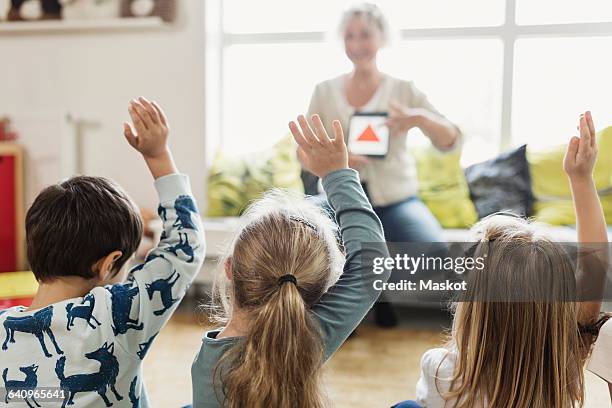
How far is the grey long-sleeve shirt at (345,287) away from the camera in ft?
2.27

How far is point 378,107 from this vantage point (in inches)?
35.5

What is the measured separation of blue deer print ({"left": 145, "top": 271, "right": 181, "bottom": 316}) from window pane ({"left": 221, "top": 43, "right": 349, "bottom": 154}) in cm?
31

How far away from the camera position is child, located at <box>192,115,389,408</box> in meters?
0.64

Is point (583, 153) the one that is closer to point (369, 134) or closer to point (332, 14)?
point (369, 134)

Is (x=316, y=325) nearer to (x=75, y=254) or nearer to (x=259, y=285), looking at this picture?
(x=259, y=285)

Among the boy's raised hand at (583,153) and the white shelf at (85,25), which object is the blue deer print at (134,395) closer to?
the boy's raised hand at (583,153)

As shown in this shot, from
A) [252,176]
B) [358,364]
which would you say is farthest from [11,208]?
[252,176]

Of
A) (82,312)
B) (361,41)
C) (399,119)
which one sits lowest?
(82,312)

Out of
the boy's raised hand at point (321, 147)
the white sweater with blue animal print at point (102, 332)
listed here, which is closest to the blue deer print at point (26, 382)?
the white sweater with blue animal print at point (102, 332)

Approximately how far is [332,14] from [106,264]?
0.43 m

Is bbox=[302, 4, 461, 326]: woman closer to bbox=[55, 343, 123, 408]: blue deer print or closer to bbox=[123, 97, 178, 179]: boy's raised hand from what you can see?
bbox=[123, 97, 178, 179]: boy's raised hand

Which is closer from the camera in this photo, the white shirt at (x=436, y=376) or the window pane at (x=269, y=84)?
the white shirt at (x=436, y=376)

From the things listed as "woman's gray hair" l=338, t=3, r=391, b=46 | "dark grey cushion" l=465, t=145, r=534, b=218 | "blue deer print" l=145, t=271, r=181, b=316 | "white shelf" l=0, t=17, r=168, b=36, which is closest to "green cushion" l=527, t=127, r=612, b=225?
"dark grey cushion" l=465, t=145, r=534, b=218

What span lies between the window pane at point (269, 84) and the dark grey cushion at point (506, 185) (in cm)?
23
